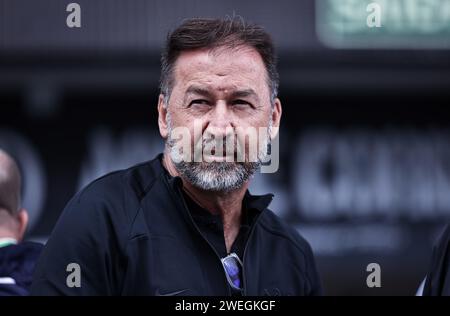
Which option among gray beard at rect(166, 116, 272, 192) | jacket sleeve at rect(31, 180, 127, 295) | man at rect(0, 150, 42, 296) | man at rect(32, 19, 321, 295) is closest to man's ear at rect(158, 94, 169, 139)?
man at rect(32, 19, 321, 295)

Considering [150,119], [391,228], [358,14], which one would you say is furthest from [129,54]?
[391,228]

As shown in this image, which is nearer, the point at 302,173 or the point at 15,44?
the point at 15,44

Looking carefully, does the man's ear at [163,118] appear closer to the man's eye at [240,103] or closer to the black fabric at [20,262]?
the man's eye at [240,103]

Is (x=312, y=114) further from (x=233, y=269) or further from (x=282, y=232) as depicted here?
(x=233, y=269)

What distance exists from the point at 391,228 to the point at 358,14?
167 cm

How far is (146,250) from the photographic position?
2391 millimetres

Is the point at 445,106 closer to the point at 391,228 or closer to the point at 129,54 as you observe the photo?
the point at 391,228

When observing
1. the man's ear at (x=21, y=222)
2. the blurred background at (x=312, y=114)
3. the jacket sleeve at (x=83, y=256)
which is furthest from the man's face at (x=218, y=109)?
the blurred background at (x=312, y=114)

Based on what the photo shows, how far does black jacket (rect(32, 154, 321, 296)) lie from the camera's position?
232 centimetres

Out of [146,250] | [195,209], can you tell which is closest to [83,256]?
[146,250]

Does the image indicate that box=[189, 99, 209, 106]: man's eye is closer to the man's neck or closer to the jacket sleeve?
the man's neck

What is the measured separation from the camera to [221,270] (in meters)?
2.49

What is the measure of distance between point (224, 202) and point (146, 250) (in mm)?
377
